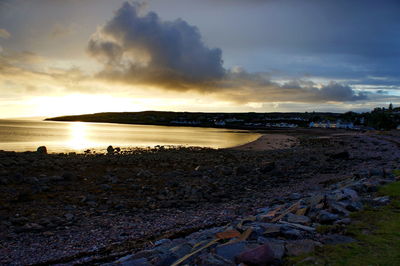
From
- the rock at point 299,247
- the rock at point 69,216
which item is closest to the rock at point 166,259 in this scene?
the rock at point 299,247

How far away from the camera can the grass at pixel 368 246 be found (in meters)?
5.76

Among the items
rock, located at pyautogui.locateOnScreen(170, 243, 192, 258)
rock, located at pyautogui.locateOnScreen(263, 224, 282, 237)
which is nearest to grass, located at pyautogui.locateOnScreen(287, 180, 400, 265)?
rock, located at pyautogui.locateOnScreen(263, 224, 282, 237)

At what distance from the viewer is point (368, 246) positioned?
21.2 feet

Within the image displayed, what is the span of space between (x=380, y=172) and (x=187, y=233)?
11414 millimetres

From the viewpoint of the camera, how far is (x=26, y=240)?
30.7ft

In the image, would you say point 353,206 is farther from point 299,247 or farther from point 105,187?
point 105,187

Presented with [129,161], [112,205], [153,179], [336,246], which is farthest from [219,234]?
[129,161]

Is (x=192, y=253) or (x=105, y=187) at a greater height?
(x=192, y=253)

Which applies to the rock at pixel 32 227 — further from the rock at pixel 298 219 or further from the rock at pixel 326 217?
the rock at pixel 326 217

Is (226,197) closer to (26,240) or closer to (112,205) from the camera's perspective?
(112,205)

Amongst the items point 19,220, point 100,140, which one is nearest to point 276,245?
point 19,220

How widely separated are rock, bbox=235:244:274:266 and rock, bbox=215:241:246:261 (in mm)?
230

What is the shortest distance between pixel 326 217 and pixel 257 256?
3.20m

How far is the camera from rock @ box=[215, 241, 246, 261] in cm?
611
